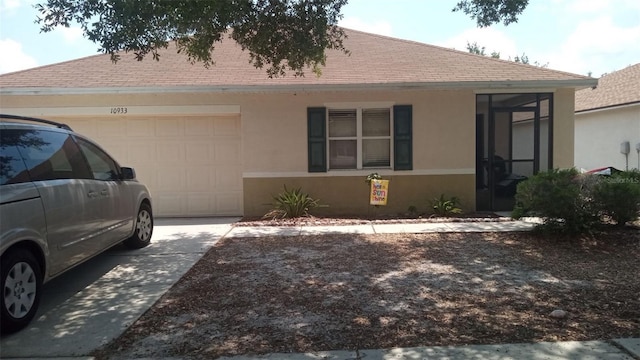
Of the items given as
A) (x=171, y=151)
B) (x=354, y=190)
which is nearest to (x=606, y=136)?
(x=354, y=190)

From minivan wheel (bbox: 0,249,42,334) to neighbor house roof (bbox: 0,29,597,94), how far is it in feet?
20.8

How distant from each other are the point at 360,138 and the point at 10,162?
733cm

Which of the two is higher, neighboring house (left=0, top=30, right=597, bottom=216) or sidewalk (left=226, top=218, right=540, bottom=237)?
neighboring house (left=0, top=30, right=597, bottom=216)

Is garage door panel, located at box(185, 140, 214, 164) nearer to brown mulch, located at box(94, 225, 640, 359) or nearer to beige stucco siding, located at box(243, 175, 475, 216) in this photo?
beige stucco siding, located at box(243, 175, 475, 216)

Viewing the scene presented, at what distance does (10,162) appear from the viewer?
14.2ft

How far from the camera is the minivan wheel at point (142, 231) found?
7308 mm

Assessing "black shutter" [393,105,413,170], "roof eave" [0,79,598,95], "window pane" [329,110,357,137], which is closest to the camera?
"roof eave" [0,79,598,95]

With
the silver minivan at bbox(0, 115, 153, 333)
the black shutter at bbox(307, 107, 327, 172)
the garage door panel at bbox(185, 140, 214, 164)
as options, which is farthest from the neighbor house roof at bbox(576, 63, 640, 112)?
the silver minivan at bbox(0, 115, 153, 333)

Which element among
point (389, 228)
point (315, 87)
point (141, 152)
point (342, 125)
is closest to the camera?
point (389, 228)

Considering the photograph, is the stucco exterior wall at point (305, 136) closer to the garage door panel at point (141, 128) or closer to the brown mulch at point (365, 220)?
the garage door panel at point (141, 128)

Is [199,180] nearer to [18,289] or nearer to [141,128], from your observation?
[141,128]

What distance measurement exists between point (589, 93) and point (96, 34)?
19592 mm

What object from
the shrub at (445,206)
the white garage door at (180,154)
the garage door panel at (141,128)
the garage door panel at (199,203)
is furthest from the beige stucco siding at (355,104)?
the garage door panel at (141,128)

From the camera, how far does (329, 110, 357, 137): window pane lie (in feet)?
35.1
